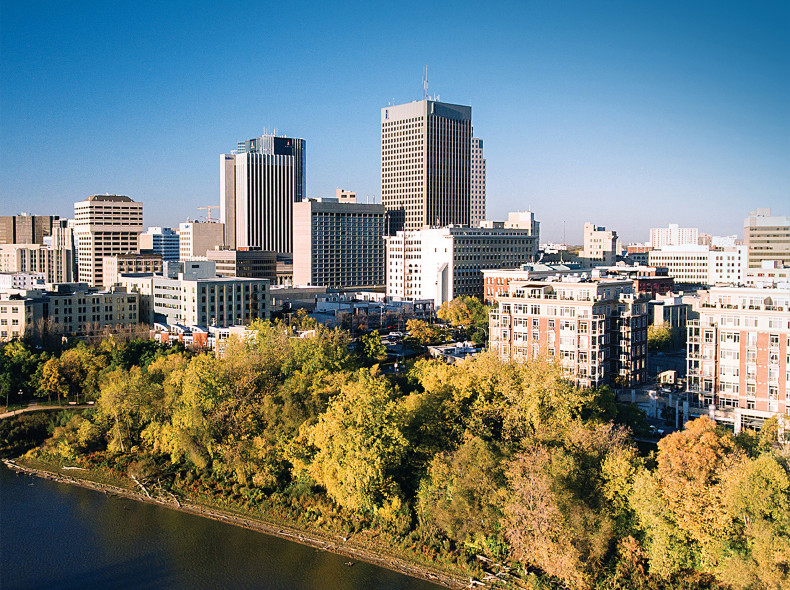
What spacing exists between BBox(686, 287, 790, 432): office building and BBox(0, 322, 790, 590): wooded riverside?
3.38 m

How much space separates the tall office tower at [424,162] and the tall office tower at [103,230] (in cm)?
2747

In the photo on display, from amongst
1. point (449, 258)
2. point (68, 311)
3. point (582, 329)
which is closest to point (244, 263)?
point (449, 258)

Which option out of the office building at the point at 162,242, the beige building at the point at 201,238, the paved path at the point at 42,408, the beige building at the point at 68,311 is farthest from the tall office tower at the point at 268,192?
the paved path at the point at 42,408

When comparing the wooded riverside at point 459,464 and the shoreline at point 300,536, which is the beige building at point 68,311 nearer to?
the wooded riverside at point 459,464

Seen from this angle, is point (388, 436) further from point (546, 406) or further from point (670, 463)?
point (670, 463)

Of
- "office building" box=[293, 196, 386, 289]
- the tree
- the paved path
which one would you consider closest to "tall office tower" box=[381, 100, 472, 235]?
"office building" box=[293, 196, 386, 289]

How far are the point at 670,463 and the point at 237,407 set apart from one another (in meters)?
14.3

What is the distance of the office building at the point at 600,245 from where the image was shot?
104 meters

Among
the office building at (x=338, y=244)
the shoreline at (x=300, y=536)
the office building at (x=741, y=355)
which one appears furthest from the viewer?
the office building at (x=338, y=244)

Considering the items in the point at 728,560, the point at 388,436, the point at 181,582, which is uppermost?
the point at 388,436

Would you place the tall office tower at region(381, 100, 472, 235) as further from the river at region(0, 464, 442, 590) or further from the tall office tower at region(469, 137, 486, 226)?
the river at region(0, 464, 442, 590)

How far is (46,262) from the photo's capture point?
101 meters

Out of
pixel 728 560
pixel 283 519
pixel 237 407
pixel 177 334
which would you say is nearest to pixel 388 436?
pixel 283 519

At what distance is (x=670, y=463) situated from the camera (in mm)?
20438
